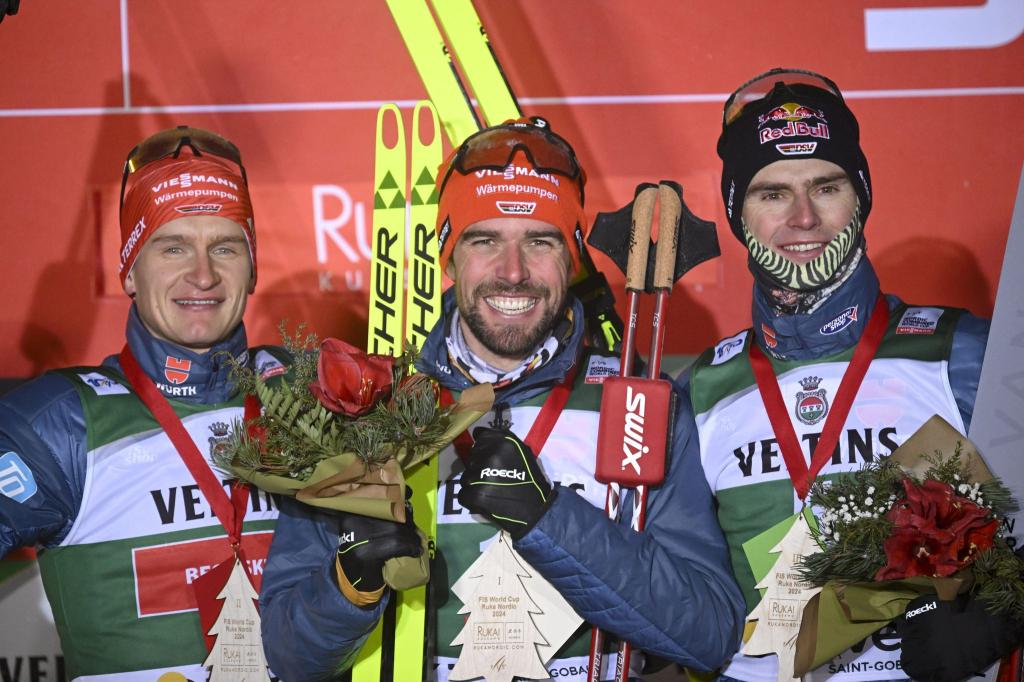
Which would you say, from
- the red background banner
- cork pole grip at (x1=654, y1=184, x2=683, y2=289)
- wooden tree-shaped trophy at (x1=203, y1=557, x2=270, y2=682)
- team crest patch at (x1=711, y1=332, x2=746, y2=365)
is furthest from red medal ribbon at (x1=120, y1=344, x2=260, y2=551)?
Answer: the red background banner

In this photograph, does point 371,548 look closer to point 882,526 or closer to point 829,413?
point 882,526

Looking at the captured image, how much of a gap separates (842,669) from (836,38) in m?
2.45

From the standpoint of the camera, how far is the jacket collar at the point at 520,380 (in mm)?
2828

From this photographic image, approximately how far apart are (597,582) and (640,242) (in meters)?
0.84

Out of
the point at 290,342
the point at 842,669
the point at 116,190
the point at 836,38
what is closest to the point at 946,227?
the point at 836,38

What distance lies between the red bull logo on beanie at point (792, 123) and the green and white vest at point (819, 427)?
50 cm

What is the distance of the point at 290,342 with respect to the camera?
252 cm

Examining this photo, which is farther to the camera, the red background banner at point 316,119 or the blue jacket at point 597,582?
the red background banner at point 316,119

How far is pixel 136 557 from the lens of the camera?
293 cm

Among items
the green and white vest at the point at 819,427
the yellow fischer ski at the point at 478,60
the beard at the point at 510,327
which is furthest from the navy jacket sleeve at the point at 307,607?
the yellow fischer ski at the point at 478,60

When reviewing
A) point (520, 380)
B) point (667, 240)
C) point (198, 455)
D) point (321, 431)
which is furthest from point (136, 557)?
point (667, 240)

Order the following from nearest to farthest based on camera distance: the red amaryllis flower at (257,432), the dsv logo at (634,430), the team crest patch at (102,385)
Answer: the red amaryllis flower at (257,432), the dsv logo at (634,430), the team crest patch at (102,385)

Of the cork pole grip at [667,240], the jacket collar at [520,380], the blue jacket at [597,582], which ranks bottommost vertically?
the blue jacket at [597,582]

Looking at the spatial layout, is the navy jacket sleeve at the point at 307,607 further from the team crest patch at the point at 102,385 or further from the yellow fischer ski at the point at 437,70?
the yellow fischer ski at the point at 437,70
